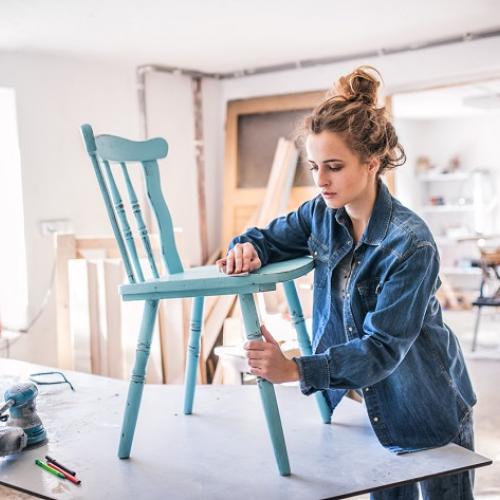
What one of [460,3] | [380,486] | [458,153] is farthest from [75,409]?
[458,153]

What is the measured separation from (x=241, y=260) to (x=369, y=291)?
12.7 inches

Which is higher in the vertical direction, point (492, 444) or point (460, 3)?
point (460, 3)

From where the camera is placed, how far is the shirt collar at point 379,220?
4.92 feet

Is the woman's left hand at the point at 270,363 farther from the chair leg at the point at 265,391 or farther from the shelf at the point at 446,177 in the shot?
the shelf at the point at 446,177

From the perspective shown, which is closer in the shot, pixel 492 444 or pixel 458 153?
pixel 492 444

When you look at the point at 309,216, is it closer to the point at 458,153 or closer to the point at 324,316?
the point at 324,316

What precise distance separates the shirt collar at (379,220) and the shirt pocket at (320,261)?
0.52ft

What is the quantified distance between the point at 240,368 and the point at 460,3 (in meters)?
2.25

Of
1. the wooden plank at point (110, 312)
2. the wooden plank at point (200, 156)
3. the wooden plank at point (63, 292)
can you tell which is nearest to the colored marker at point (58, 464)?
the wooden plank at point (110, 312)

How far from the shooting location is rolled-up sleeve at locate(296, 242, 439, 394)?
1389mm

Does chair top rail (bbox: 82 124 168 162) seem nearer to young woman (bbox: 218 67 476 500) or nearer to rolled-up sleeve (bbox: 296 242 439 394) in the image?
young woman (bbox: 218 67 476 500)

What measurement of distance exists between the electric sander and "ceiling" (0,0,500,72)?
210 cm

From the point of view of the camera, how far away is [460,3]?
11.4 ft

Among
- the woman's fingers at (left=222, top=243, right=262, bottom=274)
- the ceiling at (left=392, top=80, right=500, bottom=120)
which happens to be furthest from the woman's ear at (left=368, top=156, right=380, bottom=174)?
the ceiling at (left=392, top=80, right=500, bottom=120)
